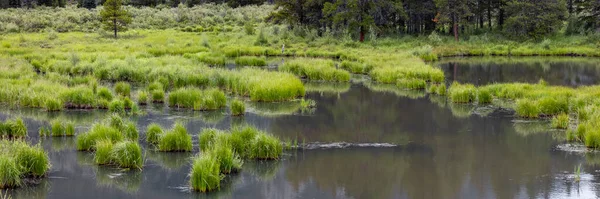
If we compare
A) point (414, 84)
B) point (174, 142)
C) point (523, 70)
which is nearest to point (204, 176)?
point (174, 142)

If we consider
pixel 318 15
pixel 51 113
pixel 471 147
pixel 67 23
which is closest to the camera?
pixel 471 147

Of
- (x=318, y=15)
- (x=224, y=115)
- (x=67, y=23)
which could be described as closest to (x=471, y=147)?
(x=224, y=115)

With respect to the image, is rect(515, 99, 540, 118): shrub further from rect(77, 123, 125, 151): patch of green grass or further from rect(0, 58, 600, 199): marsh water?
rect(77, 123, 125, 151): patch of green grass

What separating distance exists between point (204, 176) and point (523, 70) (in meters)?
30.7

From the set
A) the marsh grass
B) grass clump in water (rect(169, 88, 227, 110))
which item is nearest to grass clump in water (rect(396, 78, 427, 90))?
grass clump in water (rect(169, 88, 227, 110))

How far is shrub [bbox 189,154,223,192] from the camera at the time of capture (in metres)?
12.5

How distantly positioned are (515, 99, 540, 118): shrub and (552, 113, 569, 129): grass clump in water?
138 cm

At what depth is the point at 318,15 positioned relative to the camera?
195ft

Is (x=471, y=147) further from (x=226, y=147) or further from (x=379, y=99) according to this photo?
(x=379, y=99)

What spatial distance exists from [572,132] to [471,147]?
3200 mm

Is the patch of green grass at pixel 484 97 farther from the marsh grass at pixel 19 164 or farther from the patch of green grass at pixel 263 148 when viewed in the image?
the marsh grass at pixel 19 164

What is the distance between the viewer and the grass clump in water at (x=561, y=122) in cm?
1862

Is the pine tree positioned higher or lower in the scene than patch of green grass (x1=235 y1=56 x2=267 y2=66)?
higher

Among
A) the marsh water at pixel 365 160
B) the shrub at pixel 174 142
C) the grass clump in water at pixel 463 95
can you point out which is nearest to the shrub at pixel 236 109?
the marsh water at pixel 365 160
